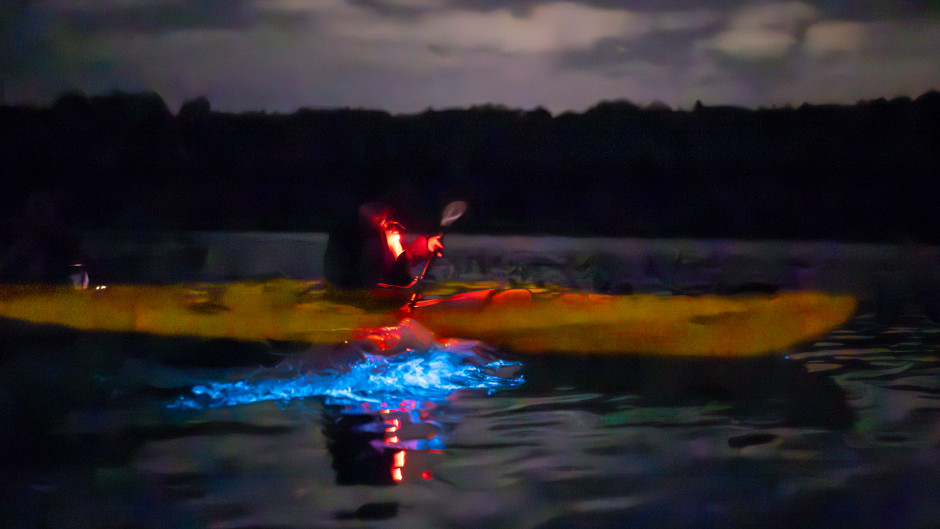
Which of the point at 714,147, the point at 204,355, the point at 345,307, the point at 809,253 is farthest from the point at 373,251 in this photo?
the point at 809,253

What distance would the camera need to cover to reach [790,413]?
2883 mm

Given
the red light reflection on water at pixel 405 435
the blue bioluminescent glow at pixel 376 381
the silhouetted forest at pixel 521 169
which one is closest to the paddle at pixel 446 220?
the blue bioluminescent glow at pixel 376 381

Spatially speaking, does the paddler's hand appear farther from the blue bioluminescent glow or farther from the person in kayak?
the blue bioluminescent glow

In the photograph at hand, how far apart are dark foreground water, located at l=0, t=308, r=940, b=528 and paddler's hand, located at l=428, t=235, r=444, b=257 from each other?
0.49 m

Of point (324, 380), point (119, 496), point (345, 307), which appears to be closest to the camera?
point (119, 496)

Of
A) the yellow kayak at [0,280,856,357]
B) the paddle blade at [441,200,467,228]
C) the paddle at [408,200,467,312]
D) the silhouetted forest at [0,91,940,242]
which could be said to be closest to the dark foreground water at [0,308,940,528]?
the yellow kayak at [0,280,856,357]

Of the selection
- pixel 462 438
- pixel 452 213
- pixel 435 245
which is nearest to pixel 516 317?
pixel 435 245

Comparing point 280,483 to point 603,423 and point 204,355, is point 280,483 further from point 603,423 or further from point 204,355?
point 204,355

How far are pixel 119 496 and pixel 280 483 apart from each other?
436 millimetres

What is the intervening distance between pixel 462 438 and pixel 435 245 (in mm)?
1363

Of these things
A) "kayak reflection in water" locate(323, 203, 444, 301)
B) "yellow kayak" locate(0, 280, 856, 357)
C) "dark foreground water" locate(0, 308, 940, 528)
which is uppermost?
"kayak reflection in water" locate(323, 203, 444, 301)

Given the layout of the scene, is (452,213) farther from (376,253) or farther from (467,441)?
(467,441)

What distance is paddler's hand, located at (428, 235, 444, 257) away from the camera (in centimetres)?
365

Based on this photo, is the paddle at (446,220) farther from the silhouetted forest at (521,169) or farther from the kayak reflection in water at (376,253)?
the silhouetted forest at (521,169)
